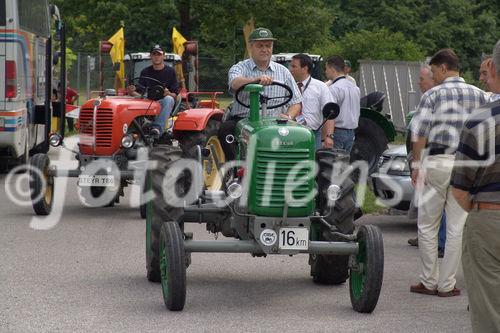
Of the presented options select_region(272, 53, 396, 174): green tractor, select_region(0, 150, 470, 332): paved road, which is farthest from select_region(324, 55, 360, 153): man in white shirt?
select_region(272, 53, 396, 174): green tractor

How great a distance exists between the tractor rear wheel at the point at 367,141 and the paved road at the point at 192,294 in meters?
4.72

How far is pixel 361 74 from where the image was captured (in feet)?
127

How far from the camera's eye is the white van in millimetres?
19422

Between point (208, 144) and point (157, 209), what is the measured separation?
4421 mm

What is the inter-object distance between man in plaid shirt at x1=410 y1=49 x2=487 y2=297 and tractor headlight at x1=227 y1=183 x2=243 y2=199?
1.50m

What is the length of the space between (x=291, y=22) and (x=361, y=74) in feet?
22.0

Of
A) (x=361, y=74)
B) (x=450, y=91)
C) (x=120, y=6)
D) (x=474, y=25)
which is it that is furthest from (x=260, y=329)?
(x=474, y=25)

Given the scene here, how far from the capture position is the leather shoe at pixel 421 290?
1010 centimetres

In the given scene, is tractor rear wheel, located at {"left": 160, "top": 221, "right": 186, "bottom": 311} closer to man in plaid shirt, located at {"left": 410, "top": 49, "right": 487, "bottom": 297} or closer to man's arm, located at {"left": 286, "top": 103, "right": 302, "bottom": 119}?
man in plaid shirt, located at {"left": 410, "top": 49, "right": 487, "bottom": 297}

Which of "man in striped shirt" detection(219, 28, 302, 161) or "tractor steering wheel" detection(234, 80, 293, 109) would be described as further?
"man in striped shirt" detection(219, 28, 302, 161)

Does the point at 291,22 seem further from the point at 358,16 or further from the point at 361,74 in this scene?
the point at 358,16

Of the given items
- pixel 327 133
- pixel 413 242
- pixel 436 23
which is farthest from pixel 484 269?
pixel 436 23

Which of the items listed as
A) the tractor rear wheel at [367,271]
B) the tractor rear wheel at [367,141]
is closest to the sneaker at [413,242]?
the tractor rear wheel at [367,271]

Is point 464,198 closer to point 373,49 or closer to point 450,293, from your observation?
point 450,293
